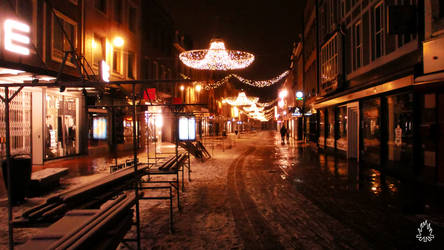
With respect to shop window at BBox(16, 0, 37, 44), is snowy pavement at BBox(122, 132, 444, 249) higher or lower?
lower

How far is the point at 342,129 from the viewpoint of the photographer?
1891 centimetres

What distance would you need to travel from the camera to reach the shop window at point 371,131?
13.7 metres

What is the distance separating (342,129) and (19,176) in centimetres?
1699

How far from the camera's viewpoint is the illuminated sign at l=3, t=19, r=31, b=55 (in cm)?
1100

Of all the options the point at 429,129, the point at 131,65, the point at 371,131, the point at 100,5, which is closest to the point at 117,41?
the point at 100,5

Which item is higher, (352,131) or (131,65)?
(131,65)

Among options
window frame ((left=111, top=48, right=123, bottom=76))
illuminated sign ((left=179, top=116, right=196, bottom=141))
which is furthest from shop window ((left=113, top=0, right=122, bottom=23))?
illuminated sign ((left=179, top=116, right=196, bottom=141))

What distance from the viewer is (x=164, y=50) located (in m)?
33.2

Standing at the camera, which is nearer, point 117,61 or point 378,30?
point 378,30

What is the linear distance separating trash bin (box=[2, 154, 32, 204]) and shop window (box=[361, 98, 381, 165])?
13.3 metres

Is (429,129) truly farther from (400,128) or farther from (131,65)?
(131,65)

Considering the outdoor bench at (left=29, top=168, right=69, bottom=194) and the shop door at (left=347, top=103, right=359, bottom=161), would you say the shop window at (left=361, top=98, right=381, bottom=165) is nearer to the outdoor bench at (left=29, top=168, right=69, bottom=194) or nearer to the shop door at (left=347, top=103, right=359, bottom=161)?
the shop door at (left=347, top=103, right=359, bottom=161)

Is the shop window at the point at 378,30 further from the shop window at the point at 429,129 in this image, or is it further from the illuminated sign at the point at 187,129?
the illuminated sign at the point at 187,129

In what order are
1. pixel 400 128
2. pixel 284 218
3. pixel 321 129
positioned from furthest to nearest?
pixel 321 129 → pixel 400 128 → pixel 284 218
